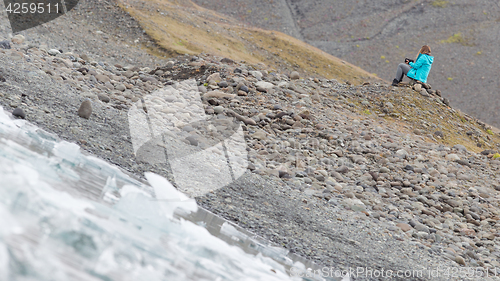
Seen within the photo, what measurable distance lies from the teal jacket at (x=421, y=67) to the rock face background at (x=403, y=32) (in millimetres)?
16523

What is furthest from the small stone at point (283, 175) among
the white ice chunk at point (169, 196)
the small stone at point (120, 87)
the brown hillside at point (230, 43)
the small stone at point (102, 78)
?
the brown hillside at point (230, 43)

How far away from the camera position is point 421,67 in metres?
12.5

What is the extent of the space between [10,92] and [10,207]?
337cm

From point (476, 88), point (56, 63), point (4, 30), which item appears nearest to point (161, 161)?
point (56, 63)

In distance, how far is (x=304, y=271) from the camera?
4133 mm

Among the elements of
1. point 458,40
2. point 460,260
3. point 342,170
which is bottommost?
point 460,260

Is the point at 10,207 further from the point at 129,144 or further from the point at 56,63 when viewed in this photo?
the point at 56,63

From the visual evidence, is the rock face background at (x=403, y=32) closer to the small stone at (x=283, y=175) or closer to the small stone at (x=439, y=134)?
the small stone at (x=439, y=134)

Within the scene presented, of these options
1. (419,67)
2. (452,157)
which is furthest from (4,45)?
(419,67)

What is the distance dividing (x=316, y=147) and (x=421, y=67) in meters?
6.03

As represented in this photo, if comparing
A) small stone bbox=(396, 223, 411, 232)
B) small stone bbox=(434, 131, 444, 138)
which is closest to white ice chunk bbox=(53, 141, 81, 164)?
small stone bbox=(396, 223, 411, 232)

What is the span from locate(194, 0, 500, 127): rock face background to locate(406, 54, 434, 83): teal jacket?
54.2 ft

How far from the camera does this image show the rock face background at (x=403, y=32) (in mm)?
29391

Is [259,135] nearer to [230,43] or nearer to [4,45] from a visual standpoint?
[4,45]
